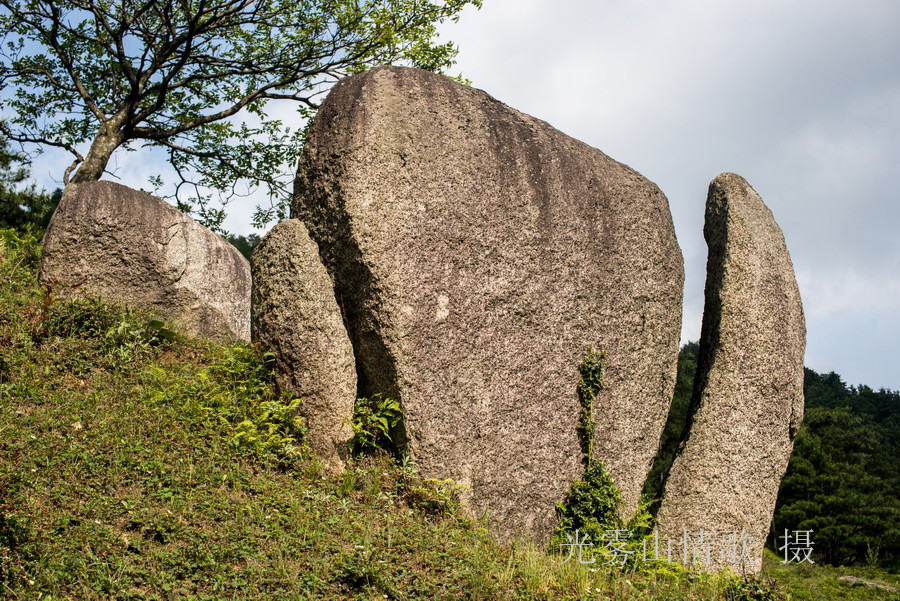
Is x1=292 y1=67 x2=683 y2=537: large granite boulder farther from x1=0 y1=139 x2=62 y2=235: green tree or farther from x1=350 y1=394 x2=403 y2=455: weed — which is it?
x1=0 y1=139 x2=62 y2=235: green tree

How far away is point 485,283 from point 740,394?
3429 mm

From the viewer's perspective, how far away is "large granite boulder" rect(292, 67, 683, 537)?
7.20 meters

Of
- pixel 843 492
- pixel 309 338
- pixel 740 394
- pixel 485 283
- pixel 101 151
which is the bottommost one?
pixel 843 492

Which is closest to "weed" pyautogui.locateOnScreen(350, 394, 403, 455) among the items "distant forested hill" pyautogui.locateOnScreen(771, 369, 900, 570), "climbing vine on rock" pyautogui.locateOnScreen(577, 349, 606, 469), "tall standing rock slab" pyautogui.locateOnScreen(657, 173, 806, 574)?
"climbing vine on rock" pyautogui.locateOnScreen(577, 349, 606, 469)

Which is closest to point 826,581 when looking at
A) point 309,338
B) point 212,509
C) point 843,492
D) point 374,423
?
point 843,492

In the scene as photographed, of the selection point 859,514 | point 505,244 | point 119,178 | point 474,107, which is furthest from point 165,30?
point 859,514

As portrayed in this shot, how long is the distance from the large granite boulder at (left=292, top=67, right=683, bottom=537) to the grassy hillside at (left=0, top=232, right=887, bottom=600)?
0.79m

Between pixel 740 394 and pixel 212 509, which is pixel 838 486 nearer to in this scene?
pixel 740 394

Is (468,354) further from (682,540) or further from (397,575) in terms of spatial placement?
(682,540)

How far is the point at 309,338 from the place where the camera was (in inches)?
289

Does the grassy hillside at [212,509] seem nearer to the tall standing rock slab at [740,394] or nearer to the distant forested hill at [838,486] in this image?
the tall standing rock slab at [740,394]

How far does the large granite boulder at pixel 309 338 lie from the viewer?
7.27 metres

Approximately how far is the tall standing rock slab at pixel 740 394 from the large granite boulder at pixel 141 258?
7751 millimetres

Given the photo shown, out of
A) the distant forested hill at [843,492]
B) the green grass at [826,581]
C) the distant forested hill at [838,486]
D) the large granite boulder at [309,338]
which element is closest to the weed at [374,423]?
the large granite boulder at [309,338]
